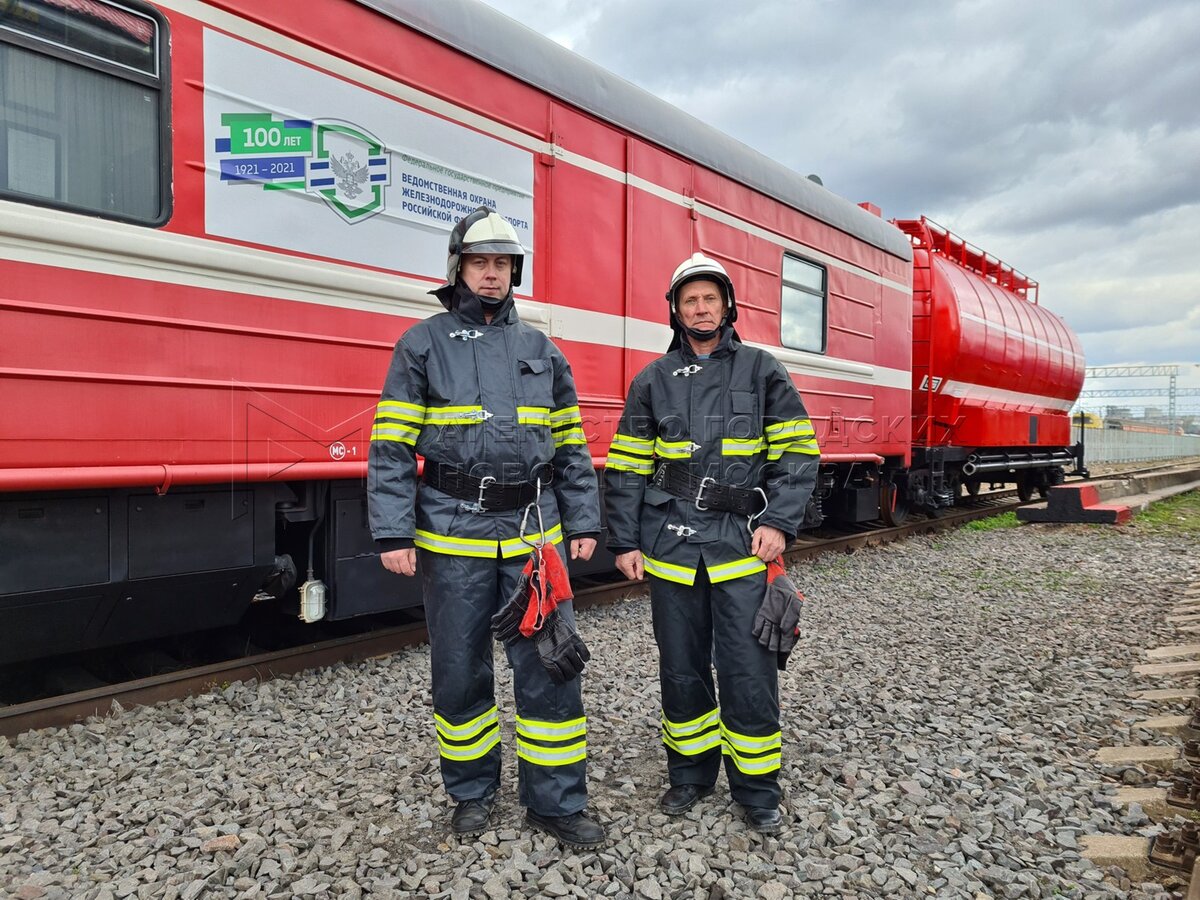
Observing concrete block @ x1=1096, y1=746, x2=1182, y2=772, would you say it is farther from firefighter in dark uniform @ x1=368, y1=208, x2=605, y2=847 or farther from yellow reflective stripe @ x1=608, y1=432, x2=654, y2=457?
yellow reflective stripe @ x1=608, y1=432, x2=654, y2=457

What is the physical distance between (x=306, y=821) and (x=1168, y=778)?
3.08 meters

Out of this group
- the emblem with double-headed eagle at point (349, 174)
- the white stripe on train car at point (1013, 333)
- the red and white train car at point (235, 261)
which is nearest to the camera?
the red and white train car at point (235, 261)

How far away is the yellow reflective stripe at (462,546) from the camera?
2588mm

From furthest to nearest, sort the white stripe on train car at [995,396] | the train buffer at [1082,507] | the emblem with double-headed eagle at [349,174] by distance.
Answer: the train buffer at [1082,507] < the white stripe on train car at [995,396] < the emblem with double-headed eagle at [349,174]

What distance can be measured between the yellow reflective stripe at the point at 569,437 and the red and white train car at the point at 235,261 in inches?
56.8

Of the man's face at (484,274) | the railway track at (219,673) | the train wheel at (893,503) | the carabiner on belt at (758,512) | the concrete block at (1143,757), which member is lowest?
the concrete block at (1143,757)

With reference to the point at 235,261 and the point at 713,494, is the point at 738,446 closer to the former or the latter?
the point at 713,494

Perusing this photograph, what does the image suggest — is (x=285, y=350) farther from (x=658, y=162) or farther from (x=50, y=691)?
(x=658, y=162)

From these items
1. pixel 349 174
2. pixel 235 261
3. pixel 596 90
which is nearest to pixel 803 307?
pixel 596 90

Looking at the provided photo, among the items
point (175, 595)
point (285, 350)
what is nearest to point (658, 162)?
point (285, 350)

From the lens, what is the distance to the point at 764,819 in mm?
2717

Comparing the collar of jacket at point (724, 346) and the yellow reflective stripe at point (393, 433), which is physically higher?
the collar of jacket at point (724, 346)

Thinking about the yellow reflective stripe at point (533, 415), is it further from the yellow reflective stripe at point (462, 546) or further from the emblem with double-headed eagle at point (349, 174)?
the emblem with double-headed eagle at point (349, 174)

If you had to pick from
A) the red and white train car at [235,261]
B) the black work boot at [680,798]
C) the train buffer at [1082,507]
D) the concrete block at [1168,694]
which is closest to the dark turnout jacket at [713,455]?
the black work boot at [680,798]
